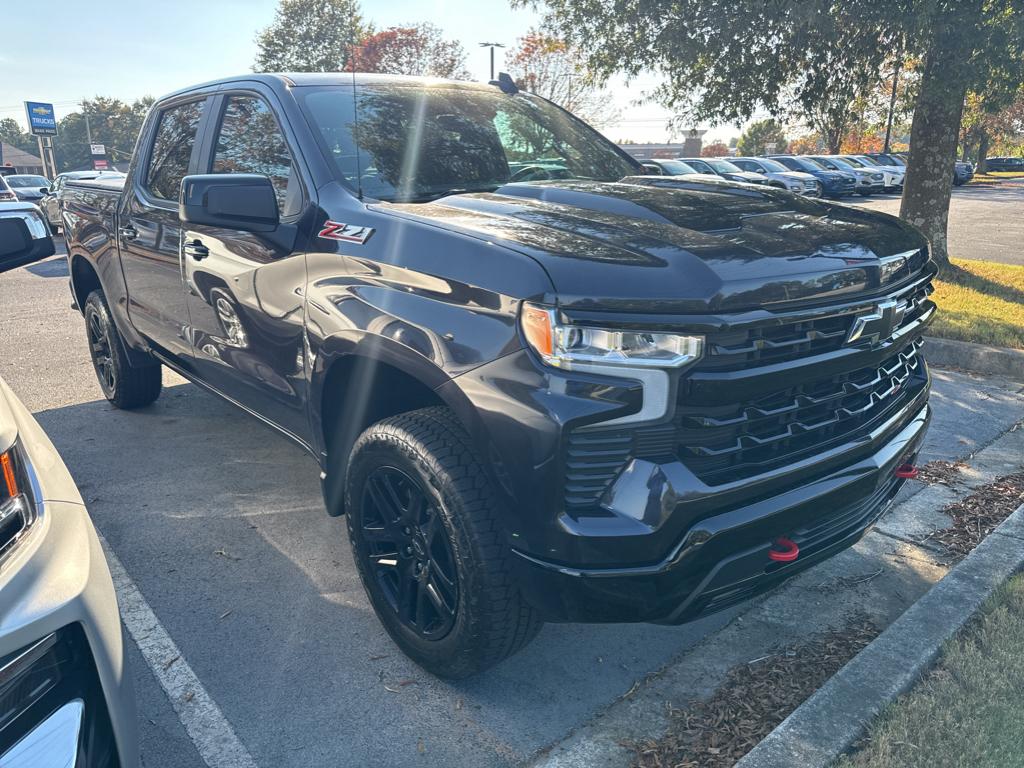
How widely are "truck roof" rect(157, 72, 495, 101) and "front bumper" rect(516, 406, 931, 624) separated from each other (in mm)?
2261

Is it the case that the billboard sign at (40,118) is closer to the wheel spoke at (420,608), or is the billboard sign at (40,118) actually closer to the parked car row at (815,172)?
the parked car row at (815,172)

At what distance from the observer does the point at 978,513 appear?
3.80 m

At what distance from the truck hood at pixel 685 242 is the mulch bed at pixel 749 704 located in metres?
1.24

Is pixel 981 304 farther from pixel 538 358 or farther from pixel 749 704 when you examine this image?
pixel 538 358

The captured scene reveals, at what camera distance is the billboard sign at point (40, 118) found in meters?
44.0

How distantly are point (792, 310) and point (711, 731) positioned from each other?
1250mm

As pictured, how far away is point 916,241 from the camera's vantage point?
9.64ft

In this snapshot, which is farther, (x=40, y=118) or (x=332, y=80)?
(x=40, y=118)

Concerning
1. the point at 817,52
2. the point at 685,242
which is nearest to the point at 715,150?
the point at 817,52

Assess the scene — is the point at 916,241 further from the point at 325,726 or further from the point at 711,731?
the point at 325,726

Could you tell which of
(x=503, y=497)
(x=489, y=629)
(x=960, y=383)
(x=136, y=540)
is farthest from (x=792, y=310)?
(x=960, y=383)

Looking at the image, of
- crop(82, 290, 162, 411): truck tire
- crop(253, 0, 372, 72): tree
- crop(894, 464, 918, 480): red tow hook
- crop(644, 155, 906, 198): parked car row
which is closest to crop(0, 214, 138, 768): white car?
crop(894, 464, 918, 480): red tow hook

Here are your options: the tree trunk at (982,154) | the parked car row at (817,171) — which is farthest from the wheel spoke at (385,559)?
the tree trunk at (982,154)

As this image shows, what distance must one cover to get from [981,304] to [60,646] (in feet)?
26.1
